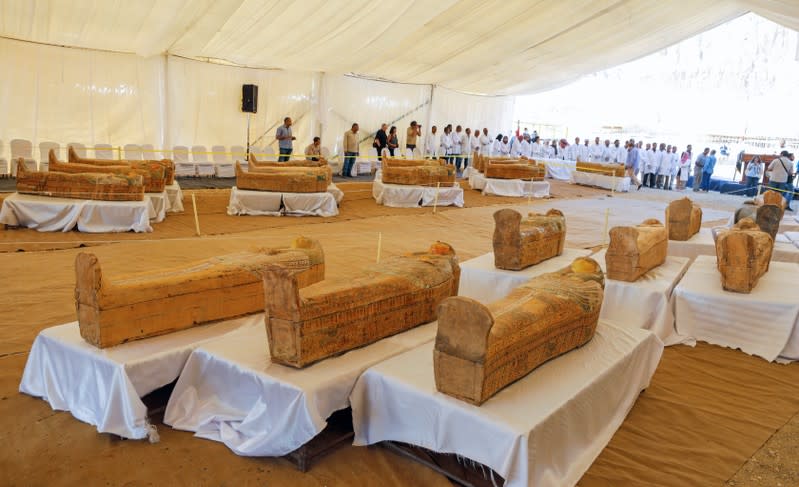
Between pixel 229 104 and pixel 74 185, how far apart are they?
266 inches

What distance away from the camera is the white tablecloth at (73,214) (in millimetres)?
7367

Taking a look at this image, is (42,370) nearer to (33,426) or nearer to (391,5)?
(33,426)

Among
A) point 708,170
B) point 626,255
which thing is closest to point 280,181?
point 626,255

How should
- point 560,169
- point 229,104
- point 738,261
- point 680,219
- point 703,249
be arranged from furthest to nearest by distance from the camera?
point 560,169, point 229,104, point 680,219, point 703,249, point 738,261

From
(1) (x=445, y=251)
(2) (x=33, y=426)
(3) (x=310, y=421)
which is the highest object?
(1) (x=445, y=251)

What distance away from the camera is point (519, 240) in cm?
504

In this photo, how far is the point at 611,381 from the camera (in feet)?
10.6

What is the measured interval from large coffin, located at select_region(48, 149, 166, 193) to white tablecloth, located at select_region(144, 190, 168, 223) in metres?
0.19

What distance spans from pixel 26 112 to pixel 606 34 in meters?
12.6

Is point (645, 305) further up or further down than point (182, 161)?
further down

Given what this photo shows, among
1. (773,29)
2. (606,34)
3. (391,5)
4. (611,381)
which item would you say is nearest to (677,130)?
(773,29)

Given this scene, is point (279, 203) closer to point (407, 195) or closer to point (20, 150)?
point (407, 195)

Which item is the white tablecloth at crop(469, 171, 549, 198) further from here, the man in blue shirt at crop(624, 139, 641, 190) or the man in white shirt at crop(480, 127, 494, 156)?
the man in blue shirt at crop(624, 139, 641, 190)

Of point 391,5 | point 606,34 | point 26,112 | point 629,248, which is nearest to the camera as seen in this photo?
point 629,248
